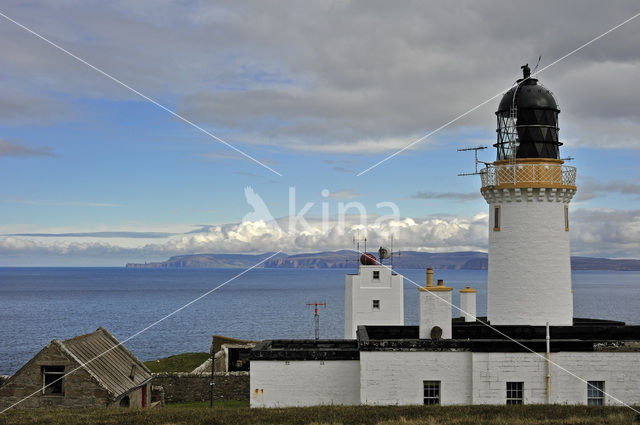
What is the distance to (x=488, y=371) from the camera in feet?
76.8

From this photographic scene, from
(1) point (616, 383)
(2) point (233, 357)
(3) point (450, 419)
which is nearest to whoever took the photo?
(3) point (450, 419)

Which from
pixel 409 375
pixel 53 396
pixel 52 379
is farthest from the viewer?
pixel 52 379

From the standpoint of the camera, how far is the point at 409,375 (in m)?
23.8

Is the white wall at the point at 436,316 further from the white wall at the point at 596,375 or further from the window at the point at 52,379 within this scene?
the window at the point at 52,379

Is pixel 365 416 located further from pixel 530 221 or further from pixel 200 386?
pixel 200 386

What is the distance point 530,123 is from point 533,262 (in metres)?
6.79

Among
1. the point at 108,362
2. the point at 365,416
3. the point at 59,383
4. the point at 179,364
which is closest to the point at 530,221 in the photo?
the point at 365,416

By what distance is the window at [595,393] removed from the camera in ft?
76.5

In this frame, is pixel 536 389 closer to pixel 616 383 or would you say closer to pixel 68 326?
pixel 616 383

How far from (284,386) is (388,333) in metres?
6.16

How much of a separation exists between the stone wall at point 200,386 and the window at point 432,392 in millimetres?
16167

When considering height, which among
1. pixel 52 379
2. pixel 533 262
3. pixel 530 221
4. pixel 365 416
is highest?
pixel 530 221

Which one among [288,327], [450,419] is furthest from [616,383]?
[288,327]

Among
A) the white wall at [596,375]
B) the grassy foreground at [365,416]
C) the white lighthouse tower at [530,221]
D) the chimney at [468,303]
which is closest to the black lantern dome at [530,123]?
the white lighthouse tower at [530,221]
